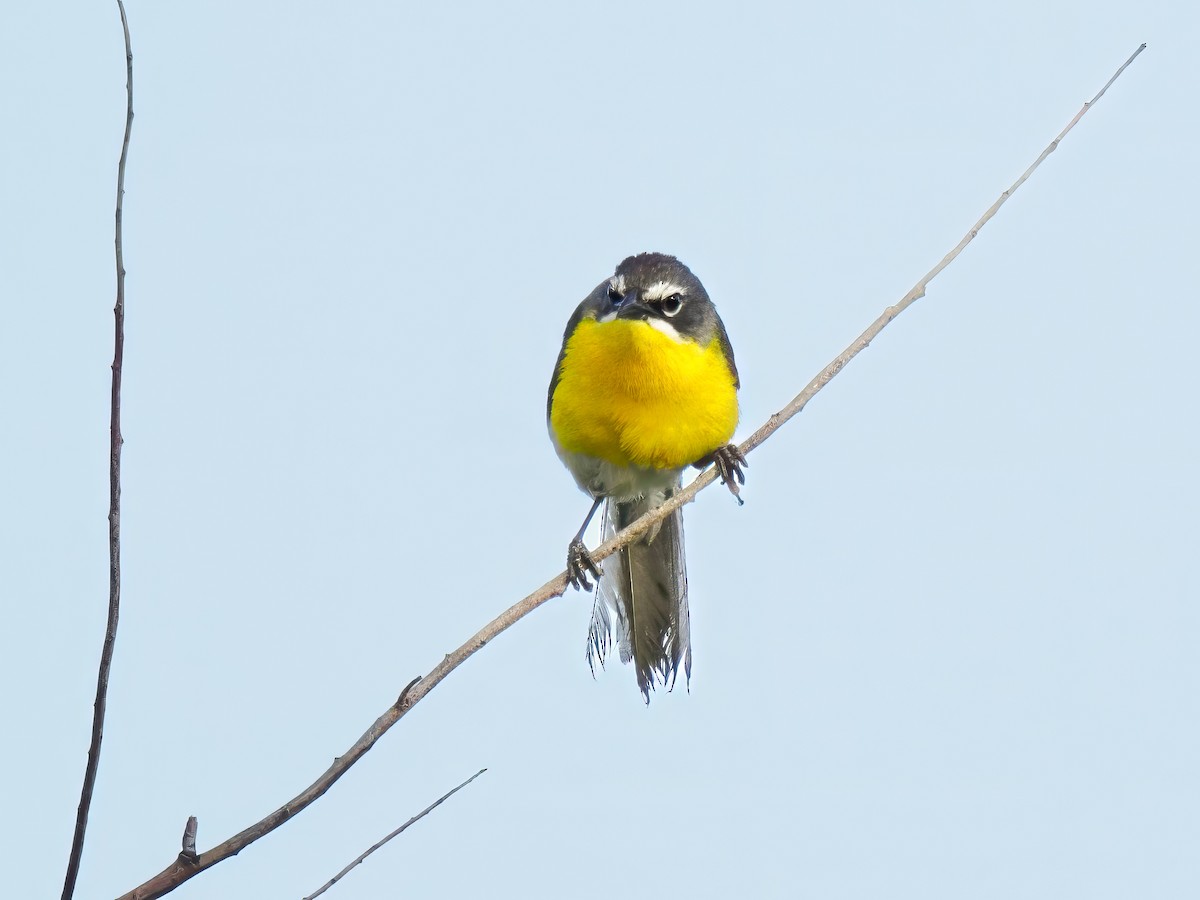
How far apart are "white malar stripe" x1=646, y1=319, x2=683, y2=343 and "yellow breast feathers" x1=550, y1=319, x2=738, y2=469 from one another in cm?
1

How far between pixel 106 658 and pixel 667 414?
4164 mm

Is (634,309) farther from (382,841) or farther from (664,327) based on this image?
(382,841)

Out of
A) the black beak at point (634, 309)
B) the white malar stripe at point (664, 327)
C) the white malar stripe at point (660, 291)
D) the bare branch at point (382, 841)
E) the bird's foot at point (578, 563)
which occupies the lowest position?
the bare branch at point (382, 841)

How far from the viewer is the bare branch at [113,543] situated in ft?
8.71

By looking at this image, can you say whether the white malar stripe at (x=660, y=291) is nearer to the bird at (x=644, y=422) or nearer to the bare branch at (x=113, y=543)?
the bird at (x=644, y=422)

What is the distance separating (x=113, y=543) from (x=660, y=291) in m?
4.20

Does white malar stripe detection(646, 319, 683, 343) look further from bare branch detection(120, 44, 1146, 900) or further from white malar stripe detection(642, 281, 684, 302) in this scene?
bare branch detection(120, 44, 1146, 900)

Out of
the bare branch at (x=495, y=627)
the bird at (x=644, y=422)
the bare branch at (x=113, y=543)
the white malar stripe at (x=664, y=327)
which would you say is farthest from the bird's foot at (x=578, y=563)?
the bare branch at (x=113, y=543)

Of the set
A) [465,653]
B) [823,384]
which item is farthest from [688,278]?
[465,653]

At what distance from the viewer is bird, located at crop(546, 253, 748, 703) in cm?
663

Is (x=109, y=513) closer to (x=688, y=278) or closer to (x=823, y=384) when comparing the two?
(x=823, y=384)

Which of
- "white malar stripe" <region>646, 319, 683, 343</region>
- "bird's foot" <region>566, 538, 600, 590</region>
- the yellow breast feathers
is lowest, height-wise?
"bird's foot" <region>566, 538, 600, 590</region>

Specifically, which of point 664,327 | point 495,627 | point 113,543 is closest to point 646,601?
point 664,327

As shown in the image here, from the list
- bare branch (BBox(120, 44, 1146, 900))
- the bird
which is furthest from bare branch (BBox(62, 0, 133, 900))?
the bird
